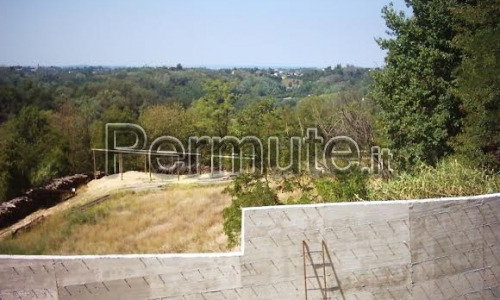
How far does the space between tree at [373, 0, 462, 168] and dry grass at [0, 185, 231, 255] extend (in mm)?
6190

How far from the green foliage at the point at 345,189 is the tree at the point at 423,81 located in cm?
516

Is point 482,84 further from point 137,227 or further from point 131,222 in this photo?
point 131,222

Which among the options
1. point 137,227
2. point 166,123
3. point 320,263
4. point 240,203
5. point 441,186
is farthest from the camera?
point 166,123

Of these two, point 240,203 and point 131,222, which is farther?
point 131,222

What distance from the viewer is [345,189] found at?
7895mm

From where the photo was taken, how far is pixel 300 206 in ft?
17.7

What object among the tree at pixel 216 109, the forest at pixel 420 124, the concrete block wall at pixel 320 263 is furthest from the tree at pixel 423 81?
the tree at pixel 216 109

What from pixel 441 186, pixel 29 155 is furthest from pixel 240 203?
pixel 29 155

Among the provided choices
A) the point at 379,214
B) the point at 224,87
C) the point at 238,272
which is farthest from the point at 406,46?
the point at 224,87

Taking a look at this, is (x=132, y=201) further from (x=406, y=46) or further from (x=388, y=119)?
(x=406, y=46)

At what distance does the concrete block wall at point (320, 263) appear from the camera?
5.10m

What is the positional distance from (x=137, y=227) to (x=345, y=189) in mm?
9267

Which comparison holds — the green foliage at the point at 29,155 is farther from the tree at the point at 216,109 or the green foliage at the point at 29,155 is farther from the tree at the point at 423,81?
the tree at the point at 423,81

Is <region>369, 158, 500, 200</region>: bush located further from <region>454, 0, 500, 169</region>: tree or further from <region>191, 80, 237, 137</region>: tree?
<region>191, 80, 237, 137</region>: tree
